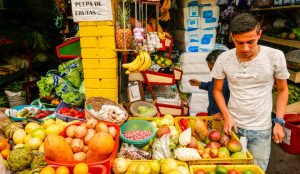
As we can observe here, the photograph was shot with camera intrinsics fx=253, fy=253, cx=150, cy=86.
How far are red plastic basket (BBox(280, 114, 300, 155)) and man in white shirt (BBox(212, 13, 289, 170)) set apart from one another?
6.58 ft

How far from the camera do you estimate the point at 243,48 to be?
213 centimetres

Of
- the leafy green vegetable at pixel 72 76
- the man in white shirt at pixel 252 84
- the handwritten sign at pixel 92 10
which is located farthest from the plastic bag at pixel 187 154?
the leafy green vegetable at pixel 72 76

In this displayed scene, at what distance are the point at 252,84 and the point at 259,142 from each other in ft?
2.02

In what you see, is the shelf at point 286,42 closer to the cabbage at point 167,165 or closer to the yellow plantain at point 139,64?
the yellow plantain at point 139,64

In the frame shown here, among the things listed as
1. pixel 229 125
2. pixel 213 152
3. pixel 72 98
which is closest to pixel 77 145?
pixel 213 152

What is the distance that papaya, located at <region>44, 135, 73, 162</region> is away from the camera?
1879 mm

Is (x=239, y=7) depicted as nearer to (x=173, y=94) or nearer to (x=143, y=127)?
(x=173, y=94)

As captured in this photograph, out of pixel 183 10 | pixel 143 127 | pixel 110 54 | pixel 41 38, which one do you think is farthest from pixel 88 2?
pixel 41 38

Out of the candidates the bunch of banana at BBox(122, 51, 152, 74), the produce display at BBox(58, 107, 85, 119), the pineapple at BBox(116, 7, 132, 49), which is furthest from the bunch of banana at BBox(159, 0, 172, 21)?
the produce display at BBox(58, 107, 85, 119)

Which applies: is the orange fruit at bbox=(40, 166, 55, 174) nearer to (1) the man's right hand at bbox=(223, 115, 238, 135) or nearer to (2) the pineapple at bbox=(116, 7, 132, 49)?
(1) the man's right hand at bbox=(223, 115, 238, 135)

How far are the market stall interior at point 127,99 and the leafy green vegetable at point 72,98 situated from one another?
15 mm

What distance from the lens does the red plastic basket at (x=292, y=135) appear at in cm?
415

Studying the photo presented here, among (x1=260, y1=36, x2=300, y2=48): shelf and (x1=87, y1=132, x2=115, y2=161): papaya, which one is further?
(x1=260, y1=36, x2=300, y2=48): shelf

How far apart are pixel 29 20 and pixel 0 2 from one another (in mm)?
1220
